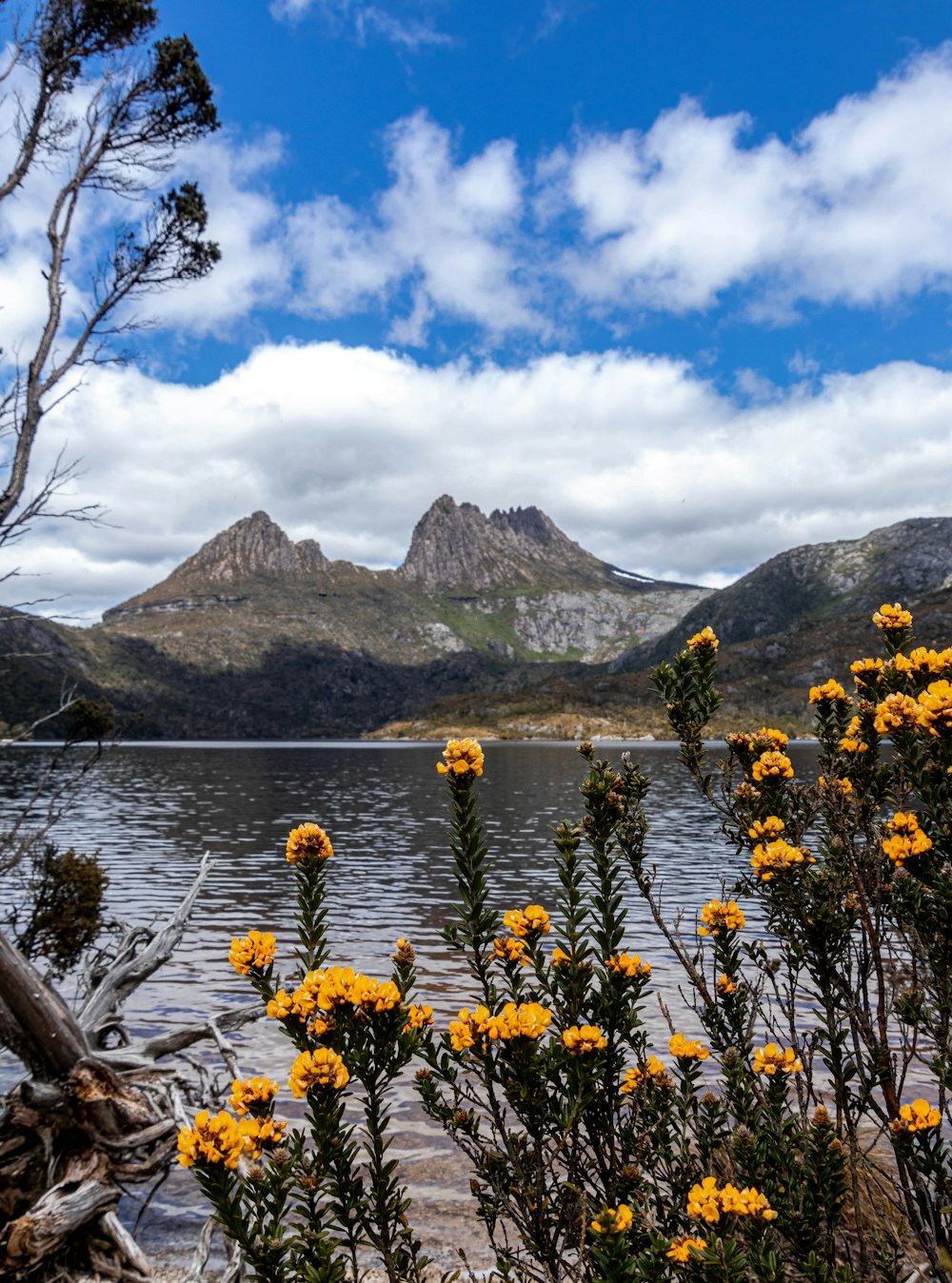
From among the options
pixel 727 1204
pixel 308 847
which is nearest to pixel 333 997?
pixel 308 847

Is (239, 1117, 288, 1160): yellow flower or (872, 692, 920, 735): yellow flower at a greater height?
(872, 692, 920, 735): yellow flower

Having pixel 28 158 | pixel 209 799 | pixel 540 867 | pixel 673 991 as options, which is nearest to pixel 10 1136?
pixel 28 158

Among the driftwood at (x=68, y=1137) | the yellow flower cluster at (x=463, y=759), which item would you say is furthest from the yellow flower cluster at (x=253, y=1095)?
the driftwood at (x=68, y=1137)

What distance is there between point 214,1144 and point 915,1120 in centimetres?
332

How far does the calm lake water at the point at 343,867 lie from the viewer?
17.4 metres

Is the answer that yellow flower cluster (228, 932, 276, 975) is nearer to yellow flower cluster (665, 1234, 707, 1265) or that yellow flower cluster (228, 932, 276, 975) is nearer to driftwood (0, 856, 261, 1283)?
yellow flower cluster (665, 1234, 707, 1265)

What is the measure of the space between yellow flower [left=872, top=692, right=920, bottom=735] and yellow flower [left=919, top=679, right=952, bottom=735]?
0.72 feet

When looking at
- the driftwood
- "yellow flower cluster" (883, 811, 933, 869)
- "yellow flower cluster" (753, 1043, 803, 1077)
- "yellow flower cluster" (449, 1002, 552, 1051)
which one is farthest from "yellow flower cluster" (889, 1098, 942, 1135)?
the driftwood

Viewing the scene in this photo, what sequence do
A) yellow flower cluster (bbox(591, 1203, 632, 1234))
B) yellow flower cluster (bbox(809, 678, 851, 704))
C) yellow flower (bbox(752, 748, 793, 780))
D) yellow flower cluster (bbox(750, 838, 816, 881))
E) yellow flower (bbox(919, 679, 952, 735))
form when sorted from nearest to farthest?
yellow flower cluster (bbox(591, 1203, 632, 1234))
yellow flower (bbox(919, 679, 952, 735))
yellow flower cluster (bbox(750, 838, 816, 881))
yellow flower (bbox(752, 748, 793, 780))
yellow flower cluster (bbox(809, 678, 851, 704))

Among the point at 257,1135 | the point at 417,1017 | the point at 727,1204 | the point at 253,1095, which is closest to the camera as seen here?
the point at 727,1204

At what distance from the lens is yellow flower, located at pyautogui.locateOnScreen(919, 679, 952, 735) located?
144 inches

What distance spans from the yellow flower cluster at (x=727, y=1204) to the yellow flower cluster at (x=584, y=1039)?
2.51ft

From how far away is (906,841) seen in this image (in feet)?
12.7

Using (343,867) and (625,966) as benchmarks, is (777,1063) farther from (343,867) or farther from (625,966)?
(343,867)
